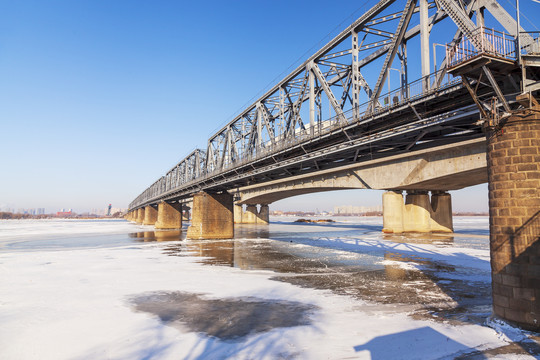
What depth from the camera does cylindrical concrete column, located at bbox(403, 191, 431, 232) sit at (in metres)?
46.4

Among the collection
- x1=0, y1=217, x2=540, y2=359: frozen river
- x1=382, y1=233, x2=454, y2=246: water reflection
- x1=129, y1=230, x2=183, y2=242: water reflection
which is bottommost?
x1=129, y1=230, x2=183, y2=242: water reflection

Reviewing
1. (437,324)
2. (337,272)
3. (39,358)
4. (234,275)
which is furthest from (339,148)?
(39,358)

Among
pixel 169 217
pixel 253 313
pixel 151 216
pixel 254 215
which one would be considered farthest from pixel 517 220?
pixel 151 216

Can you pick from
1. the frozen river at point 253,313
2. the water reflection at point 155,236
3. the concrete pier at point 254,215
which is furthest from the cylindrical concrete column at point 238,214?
the frozen river at point 253,313

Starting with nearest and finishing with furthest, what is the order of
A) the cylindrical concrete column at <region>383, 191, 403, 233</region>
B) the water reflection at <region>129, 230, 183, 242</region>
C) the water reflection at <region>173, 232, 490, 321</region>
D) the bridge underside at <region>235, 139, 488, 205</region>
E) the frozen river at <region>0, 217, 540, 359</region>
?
the frozen river at <region>0, 217, 540, 359</region>
the water reflection at <region>173, 232, 490, 321</region>
the bridge underside at <region>235, 139, 488, 205</region>
the water reflection at <region>129, 230, 183, 242</region>
the cylindrical concrete column at <region>383, 191, 403, 233</region>

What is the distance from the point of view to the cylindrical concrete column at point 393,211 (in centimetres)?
4659

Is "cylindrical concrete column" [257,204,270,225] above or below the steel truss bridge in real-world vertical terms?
below

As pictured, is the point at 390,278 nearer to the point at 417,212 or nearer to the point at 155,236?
the point at 417,212

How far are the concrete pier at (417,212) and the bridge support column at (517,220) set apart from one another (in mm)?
38312

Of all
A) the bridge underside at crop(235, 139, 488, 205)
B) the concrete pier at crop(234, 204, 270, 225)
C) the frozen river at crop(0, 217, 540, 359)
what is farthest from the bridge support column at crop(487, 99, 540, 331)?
the concrete pier at crop(234, 204, 270, 225)

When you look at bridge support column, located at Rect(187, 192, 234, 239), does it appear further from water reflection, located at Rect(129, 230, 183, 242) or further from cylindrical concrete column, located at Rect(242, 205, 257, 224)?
cylindrical concrete column, located at Rect(242, 205, 257, 224)

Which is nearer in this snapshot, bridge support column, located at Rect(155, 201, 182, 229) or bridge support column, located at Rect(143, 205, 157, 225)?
bridge support column, located at Rect(155, 201, 182, 229)

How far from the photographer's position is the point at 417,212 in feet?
154

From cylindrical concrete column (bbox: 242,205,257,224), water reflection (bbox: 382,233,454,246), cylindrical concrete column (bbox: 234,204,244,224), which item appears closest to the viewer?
water reflection (bbox: 382,233,454,246)
